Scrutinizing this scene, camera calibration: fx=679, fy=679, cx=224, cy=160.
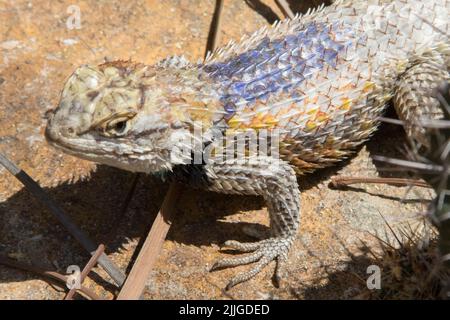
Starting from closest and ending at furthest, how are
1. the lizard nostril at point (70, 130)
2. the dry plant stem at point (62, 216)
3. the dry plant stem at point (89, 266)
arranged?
the lizard nostril at point (70, 130) → the dry plant stem at point (89, 266) → the dry plant stem at point (62, 216)

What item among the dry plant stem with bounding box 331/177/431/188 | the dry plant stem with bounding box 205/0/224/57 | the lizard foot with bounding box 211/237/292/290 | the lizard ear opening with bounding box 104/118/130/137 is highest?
the dry plant stem with bounding box 205/0/224/57

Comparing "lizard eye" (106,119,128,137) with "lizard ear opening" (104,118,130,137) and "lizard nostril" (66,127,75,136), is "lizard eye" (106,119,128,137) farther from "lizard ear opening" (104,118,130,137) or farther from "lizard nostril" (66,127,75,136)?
"lizard nostril" (66,127,75,136)

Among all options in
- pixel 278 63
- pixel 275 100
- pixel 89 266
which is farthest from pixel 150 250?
pixel 278 63

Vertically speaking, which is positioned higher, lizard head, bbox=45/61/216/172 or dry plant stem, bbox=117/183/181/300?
lizard head, bbox=45/61/216/172

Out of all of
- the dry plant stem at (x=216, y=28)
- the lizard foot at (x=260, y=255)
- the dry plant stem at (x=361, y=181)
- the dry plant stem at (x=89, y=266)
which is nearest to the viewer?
the dry plant stem at (x=89, y=266)

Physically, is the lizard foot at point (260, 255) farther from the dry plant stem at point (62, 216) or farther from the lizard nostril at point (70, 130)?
the lizard nostril at point (70, 130)

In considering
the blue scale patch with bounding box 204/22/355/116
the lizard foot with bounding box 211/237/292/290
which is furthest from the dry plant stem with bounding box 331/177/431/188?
the blue scale patch with bounding box 204/22/355/116

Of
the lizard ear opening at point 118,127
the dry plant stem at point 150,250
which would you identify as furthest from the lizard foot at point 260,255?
the lizard ear opening at point 118,127

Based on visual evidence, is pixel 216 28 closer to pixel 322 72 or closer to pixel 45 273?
pixel 322 72
